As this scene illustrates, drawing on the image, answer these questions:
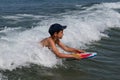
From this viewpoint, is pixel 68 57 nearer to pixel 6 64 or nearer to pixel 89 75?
pixel 89 75

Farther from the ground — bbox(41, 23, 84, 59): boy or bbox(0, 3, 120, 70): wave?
bbox(41, 23, 84, 59): boy

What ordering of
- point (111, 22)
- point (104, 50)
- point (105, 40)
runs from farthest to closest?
point (111, 22), point (105, 40), point (104, 50)

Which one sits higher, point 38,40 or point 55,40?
point 55,40

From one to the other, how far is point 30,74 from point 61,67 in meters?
1.10

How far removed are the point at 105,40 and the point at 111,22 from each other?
4.36 meters

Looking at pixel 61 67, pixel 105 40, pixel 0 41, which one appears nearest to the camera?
pixel 61 67

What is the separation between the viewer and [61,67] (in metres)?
9.71

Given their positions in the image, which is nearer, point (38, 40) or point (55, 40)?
point (55, 40)

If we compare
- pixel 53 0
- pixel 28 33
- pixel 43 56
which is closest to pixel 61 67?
pixel 43 56

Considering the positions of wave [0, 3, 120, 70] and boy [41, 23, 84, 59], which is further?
wave [0, 3, 120, 70]

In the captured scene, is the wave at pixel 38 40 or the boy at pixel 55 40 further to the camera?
the wave at pixel 38 40

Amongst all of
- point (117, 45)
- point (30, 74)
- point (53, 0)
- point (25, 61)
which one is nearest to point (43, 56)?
point (25, 61)

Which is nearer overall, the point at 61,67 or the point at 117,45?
the point at 61,67

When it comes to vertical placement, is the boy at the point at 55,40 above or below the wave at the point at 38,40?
above
